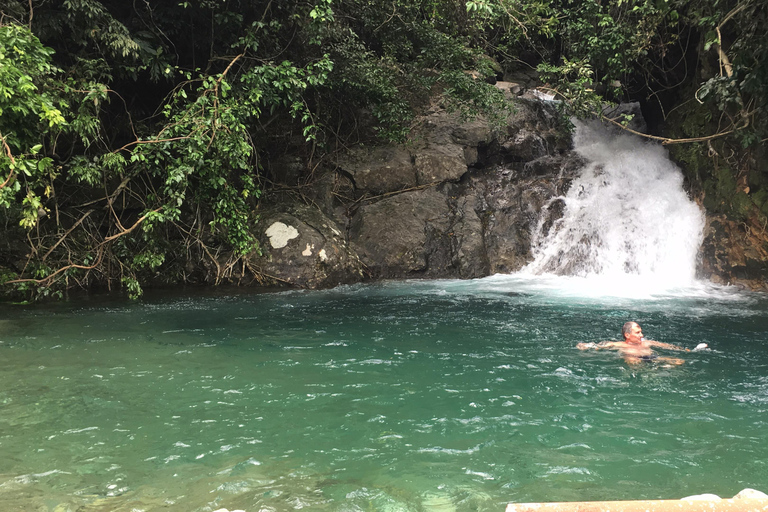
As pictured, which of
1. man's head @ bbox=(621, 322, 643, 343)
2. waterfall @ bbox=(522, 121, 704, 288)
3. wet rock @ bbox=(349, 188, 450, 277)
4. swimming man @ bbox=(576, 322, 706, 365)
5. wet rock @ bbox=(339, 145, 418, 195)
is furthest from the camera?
wet rock @ bbox=(339, 145, 418, 195)

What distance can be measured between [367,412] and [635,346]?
372cm

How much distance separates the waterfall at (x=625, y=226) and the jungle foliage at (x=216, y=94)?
1189 millimetres

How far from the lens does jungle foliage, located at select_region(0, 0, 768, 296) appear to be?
905 centimetres

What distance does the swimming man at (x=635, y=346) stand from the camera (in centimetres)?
685

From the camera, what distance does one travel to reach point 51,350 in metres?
7.18

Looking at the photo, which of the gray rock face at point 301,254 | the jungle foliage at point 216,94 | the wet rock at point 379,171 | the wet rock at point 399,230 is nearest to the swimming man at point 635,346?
the jungle foliage at point 216,94

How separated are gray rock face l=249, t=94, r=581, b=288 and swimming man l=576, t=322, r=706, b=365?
6.99 meters

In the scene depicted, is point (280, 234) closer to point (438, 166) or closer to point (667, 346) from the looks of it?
point (438, 166)

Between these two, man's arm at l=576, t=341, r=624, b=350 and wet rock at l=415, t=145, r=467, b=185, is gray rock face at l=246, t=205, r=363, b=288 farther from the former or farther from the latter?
man's arm at l=576, t=341, r=624, b=350

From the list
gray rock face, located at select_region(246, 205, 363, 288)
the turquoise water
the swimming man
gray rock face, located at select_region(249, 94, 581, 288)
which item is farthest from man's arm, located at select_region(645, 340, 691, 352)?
gray rock face, located at select_region(246, 205, 363, 288)

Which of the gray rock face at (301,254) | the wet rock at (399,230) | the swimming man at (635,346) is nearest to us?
the swimming man at (635,346)

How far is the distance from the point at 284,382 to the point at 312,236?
7.59 metres

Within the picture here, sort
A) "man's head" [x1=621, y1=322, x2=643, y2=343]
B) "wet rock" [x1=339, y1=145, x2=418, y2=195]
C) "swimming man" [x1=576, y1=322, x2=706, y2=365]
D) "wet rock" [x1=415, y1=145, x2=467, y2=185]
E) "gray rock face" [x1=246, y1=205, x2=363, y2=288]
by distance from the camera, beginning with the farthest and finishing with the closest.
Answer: "wet rock" [x1=415, y1=145, x2=467, y2=185]
"wet rock" [x1=339, y1=145, x2=418, y2=195]
"gray rock face" [x1=246, y1=205, x2=363, y2=288]
"man's head" [x1=621, y1=322, x2=643, y2=343]
"swimming man" [x1=576, y1=322, x2=706, y2=365]

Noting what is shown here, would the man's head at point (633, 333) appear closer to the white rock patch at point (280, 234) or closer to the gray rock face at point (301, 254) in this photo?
the gray rock face at point (301, 254)
